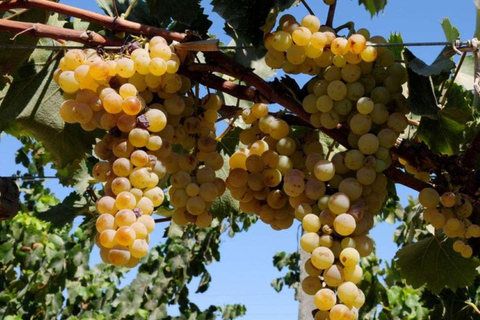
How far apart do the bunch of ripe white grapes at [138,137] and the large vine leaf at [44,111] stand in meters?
0.31

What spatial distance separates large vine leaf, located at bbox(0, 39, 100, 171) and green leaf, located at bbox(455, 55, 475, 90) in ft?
2.69

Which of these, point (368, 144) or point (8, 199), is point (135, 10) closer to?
point (8, 199)

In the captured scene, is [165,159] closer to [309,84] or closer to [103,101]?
[103,101]

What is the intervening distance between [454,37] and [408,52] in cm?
32

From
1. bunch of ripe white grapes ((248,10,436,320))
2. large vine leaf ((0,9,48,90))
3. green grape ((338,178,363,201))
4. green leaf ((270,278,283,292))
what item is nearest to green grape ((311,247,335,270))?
bunch of ripe white grapes ((248,10,436,320))

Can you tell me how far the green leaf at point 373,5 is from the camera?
133 cm

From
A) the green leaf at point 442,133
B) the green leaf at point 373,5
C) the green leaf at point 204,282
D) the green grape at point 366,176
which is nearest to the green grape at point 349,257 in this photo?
the green grape at point 366,176

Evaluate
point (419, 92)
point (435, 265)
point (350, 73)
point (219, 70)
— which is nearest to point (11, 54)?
point (219, 70)

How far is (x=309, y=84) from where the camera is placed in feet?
3.89

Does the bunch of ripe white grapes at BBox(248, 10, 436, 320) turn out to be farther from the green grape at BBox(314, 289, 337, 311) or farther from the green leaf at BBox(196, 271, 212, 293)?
the green leaf at BBox(196, 271, 212, 293)

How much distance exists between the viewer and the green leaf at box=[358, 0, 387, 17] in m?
1.33

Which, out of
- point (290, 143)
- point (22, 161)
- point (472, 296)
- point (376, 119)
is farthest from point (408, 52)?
point (22, 161)

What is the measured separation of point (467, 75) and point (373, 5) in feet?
1.06

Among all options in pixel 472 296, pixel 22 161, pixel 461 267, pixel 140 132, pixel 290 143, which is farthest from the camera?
pixel 22 161
